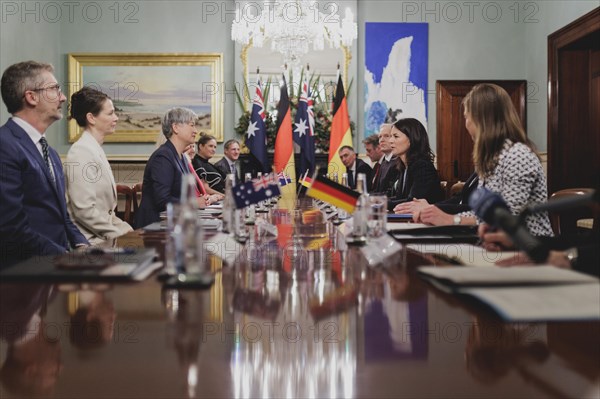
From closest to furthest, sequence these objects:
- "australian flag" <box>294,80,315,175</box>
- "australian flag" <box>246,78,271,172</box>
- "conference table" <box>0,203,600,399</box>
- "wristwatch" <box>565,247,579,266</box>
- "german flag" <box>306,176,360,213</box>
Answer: "conference table" <box>0,203,600,399</box> < "wristwatch" <box>565,247,579,266</box> < "german flag" <box>306,176,360,213</box> < "australian flag" <box>246,78,271,172</box> < "australian flag" <box>294,80,315,175</box>

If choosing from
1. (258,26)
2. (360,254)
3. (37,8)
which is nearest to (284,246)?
(360,254)

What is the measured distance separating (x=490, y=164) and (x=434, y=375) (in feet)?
7.07

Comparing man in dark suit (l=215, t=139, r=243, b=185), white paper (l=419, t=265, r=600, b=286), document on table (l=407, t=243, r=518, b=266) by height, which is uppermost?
man in dark suit (l=215, t=139, r=243, b=185)

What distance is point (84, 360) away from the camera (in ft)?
2.72

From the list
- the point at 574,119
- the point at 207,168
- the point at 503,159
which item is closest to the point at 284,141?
the point at 207,168

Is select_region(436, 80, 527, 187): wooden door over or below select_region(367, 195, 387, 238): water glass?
over

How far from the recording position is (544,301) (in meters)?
1.02

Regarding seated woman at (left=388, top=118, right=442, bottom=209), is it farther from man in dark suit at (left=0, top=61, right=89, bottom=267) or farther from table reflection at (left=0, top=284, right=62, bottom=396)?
table reflection at (left=0, top=284, right=62, bottom=396)

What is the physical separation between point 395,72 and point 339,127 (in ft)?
A: 4.01

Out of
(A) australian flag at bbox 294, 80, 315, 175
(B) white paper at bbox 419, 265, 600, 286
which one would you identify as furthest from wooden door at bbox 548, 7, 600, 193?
(B) white paper at bbox 419, 265, 600, 286

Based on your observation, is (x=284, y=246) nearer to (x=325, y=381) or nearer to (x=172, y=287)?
(x=172, y=287)

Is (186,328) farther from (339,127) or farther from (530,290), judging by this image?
(339,127)

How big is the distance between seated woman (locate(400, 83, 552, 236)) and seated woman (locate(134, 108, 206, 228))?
179 centimetres

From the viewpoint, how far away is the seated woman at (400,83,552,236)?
8.76ft
